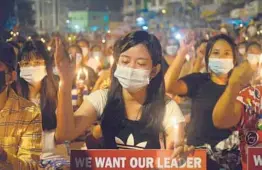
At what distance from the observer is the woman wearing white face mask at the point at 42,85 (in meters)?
4.26

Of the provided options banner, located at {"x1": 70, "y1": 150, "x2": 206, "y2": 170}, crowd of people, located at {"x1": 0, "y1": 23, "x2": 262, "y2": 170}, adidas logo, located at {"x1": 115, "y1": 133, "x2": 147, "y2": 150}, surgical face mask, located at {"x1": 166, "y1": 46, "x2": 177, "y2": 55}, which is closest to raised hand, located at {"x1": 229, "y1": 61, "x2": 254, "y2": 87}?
crowd of people, located at {"x1": 0, "y1": 23, "x2": 262, "y2": 170}

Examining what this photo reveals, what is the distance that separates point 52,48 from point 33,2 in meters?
0.34

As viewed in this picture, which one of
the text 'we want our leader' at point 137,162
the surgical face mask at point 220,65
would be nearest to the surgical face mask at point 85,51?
the text 'we want our leader' at point 137,162

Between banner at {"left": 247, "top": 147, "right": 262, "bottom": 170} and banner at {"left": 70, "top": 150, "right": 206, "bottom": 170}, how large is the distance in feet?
1.00

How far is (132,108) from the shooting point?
433 cm

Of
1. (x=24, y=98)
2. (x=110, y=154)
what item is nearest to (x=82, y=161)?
(x=110, y=154)

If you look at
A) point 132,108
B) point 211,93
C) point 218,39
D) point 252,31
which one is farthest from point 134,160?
point 252,31

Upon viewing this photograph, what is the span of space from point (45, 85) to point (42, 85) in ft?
0.06

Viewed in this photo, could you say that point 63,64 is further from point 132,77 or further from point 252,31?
point 252,31

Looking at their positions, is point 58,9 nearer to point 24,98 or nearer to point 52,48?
point 52,48

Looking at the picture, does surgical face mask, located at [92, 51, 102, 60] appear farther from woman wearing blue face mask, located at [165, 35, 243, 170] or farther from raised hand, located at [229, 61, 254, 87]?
raised hand, located at [229, 61, 254, 87]

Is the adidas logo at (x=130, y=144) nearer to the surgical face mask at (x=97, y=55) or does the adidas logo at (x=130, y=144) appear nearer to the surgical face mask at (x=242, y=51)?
the surgical face mask at (x=97, y=55)

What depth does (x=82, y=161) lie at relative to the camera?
14.2 ft

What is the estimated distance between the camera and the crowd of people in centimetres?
423
